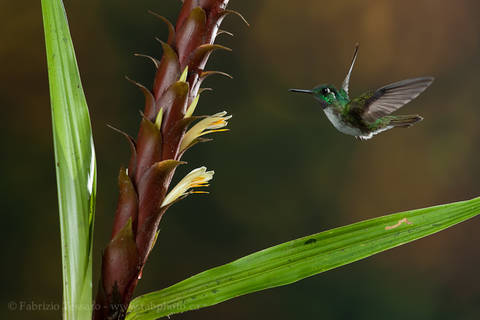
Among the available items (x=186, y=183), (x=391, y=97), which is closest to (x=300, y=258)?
(x=186, y=183)

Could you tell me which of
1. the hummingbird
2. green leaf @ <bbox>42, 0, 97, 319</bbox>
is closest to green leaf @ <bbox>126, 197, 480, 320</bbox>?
green leaf @ <bbox>42, 0, 97, 319</bbox>

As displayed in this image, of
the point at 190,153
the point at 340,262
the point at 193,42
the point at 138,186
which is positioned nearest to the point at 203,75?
the point at 193,42

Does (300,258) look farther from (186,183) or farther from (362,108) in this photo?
(362,108)

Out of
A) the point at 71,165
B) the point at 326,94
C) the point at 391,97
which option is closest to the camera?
the point at 71,165

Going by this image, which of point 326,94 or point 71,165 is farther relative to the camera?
point 326,94

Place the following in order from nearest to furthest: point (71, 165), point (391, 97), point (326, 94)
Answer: point (71, 165) < point (391, 97) < point (326, 94)

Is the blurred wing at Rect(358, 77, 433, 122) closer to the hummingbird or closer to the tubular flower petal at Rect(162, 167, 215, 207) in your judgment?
the hummingbird
